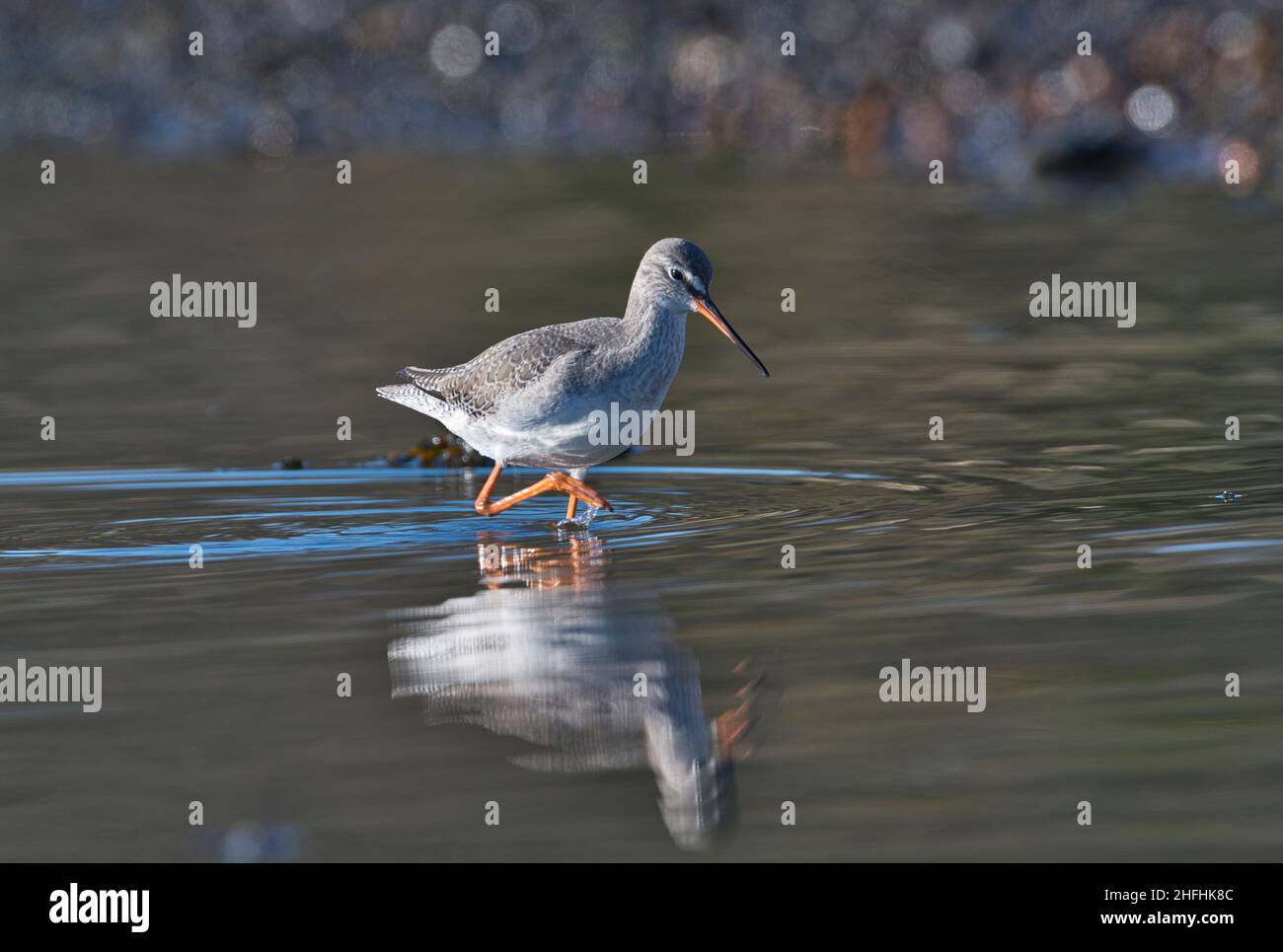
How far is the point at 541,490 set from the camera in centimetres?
1233

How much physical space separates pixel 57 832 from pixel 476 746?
1553mm

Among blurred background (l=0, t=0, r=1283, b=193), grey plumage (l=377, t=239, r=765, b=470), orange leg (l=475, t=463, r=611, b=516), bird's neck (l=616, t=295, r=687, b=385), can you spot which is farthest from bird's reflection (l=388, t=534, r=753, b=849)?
blurred background (l=0, t=0, r=1283, b=193)

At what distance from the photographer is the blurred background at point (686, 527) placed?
6.96 meters

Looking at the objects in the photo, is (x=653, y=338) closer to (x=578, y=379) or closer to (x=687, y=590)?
(x=578, y=379)

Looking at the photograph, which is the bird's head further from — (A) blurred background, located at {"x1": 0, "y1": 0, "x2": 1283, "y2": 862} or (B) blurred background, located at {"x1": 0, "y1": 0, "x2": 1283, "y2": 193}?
(B) blurred background, located at {"x1": 0, "y1": 0, "x2": 1283, "y2": 193}

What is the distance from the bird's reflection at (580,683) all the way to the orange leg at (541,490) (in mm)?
1341

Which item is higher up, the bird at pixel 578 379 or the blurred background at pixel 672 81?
the blurred background at pixel 672 81

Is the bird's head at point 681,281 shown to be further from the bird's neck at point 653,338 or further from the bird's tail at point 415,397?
the bird's tail at point 415,397

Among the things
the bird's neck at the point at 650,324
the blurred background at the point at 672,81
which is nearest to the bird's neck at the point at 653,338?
the bird's neck at the point at 650,324

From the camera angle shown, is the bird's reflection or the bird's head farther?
the bird's head

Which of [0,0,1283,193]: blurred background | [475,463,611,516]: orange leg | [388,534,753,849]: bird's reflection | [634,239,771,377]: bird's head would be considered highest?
[0,0,1283,193]: blurred background

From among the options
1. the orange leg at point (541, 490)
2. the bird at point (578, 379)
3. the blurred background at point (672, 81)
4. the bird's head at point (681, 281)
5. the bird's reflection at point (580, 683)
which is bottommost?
the bird's reflection at point (580, 683)

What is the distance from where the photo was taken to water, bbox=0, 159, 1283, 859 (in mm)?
6840

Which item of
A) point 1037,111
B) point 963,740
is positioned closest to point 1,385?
point 963,740
